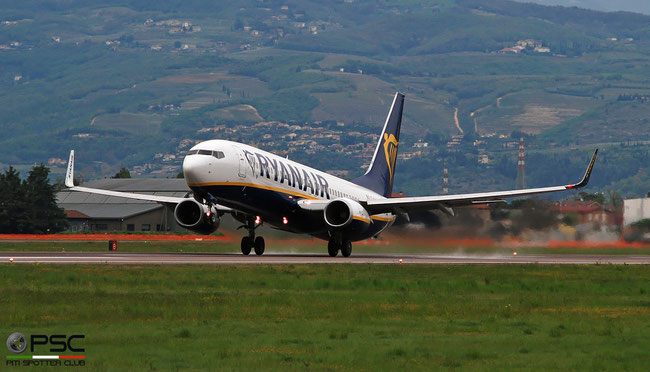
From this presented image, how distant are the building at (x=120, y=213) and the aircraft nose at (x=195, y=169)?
304 ft

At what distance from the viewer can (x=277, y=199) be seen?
58.7 metres

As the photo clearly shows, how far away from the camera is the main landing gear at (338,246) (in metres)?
63.2

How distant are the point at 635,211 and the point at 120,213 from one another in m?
93.3

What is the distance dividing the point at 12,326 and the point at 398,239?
50676mm

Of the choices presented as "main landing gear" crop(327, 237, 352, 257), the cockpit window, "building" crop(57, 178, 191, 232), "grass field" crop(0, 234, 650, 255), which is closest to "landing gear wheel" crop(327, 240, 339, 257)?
"main landing gear" crop(327, 237, 352, 257)

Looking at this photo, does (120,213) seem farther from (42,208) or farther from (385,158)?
(385,158)

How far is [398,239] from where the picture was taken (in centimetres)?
7525

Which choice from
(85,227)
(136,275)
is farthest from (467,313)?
(85,227)

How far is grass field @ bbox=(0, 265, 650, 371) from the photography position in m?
22.4

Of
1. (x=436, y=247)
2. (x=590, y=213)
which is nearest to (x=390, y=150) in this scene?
(x=436, y=247)

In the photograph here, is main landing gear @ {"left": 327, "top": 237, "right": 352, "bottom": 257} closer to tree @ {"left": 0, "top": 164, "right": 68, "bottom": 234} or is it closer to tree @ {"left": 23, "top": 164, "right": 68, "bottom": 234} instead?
tree @ {"left": 0, "top": 164, "right": 68, "bottom": 234}

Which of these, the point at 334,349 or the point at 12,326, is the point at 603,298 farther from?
the point at 12,326

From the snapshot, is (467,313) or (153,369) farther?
(467,313)

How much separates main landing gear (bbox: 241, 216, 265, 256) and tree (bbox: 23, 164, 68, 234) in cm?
6878
